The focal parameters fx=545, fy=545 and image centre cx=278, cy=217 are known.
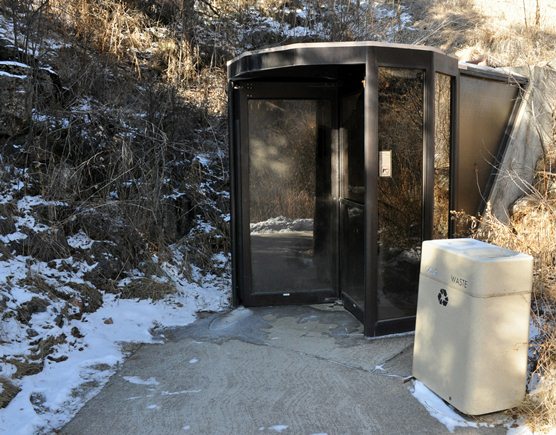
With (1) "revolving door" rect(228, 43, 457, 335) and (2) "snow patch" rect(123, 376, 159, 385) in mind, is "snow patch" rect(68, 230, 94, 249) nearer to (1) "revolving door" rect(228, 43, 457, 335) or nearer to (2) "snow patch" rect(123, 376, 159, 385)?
(1) "revolving door" rect(228, 43, 457, 335)

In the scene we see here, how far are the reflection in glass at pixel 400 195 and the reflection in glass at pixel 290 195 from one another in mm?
1079

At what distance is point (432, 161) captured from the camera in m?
4.70

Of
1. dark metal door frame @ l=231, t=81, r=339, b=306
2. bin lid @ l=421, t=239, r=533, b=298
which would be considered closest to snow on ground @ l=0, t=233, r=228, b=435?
dark metal door frame @ l=231, t=81, r=339, b=306

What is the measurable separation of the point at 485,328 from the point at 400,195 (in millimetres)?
1860

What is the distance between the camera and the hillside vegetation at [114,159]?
4.74 m

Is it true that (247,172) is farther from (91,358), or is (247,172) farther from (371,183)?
(91,358)

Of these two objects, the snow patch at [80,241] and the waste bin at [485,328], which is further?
the snow patch at [80,241]

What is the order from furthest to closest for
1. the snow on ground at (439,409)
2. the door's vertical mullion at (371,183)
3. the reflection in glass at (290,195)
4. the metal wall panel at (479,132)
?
1. the metal wall panel at (479,132)
2. the reflection in glass at (290,195)
3. the door's vertical mullion at (371,183)
4. the snow on ground at (439,409)

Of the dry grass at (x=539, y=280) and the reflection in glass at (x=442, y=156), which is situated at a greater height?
the reflection in glass at (x=442, y=156)

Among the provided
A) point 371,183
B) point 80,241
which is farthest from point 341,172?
point 80,241

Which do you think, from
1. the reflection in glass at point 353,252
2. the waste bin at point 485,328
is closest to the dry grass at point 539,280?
the waste bin at point 485,328

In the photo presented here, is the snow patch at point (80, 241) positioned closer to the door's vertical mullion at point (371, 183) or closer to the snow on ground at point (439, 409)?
the door's vertical mullion at point (371, 183)

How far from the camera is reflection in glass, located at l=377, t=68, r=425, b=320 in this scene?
4.62 meters

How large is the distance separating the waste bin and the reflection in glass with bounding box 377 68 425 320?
1383 millimetres
